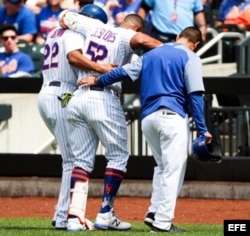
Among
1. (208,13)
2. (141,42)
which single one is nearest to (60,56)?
(141,42)

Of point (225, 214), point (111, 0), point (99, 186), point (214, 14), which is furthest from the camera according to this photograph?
point (214, 14)

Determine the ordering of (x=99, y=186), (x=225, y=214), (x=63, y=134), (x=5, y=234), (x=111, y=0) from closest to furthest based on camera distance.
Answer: (x=5, y=234), (x=63, y=134), (x=225, y=214), (x=99, y=186), (x=111, y=0)

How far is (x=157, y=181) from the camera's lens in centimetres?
1008

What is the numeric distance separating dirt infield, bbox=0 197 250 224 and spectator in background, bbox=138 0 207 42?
106 inches

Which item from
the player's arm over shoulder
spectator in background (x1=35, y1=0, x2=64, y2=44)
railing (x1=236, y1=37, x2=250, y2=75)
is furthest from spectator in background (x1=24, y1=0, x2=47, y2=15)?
the player's arm over shoulder

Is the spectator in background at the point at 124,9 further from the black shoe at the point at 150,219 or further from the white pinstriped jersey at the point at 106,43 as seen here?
the black shoe at the point at 150,219

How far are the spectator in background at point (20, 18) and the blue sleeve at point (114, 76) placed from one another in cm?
708

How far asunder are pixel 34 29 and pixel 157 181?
7.19 metres

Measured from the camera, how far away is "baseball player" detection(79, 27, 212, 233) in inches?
382

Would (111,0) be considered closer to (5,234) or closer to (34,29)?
(34,29)

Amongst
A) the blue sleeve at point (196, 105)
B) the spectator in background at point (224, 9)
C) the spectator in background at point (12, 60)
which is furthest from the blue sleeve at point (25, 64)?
the blue sleeve at point (196, 105)

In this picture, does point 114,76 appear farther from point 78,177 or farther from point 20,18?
point 20,18

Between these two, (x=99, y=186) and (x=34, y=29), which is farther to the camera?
(x=34, y=29)

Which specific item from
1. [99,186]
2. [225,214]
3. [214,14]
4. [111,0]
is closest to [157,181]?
[225,214]
